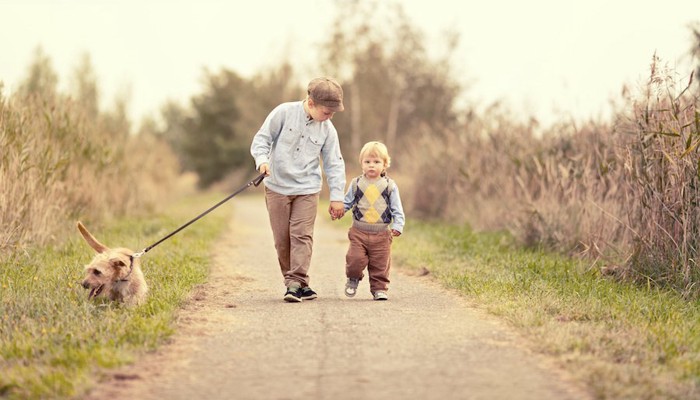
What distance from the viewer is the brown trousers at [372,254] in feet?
24.7

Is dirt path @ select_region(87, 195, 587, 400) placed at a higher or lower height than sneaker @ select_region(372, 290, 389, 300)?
lower

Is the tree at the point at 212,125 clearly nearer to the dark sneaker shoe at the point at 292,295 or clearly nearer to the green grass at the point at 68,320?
the green grass at the point at 68,320

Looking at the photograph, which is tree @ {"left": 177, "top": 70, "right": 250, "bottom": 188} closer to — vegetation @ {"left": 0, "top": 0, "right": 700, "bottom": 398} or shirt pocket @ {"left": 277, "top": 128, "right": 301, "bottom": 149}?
vegetation @ {"left": 0, "top": 0, "right": 700, "bottom": 398}

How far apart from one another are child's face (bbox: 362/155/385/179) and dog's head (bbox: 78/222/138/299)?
6.90 feet

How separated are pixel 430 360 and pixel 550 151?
7967 mm

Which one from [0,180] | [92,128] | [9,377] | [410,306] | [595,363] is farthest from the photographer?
[92,128]

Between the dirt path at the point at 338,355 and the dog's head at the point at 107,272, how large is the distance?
1.87 feet

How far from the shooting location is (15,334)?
5672 mm

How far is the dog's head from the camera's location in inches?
261

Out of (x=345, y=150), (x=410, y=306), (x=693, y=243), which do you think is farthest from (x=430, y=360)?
(x=345, y=150)

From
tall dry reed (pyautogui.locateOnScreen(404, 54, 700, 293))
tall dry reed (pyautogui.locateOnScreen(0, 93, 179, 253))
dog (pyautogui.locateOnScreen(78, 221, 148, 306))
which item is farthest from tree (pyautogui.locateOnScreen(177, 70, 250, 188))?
dog (pyautogui.locateOnScreen(78, 221, 148, 306))

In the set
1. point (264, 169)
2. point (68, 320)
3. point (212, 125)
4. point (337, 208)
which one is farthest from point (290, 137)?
point (212, 125)

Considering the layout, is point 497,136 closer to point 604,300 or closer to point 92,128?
point 92,128

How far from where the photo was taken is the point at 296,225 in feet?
24.8
